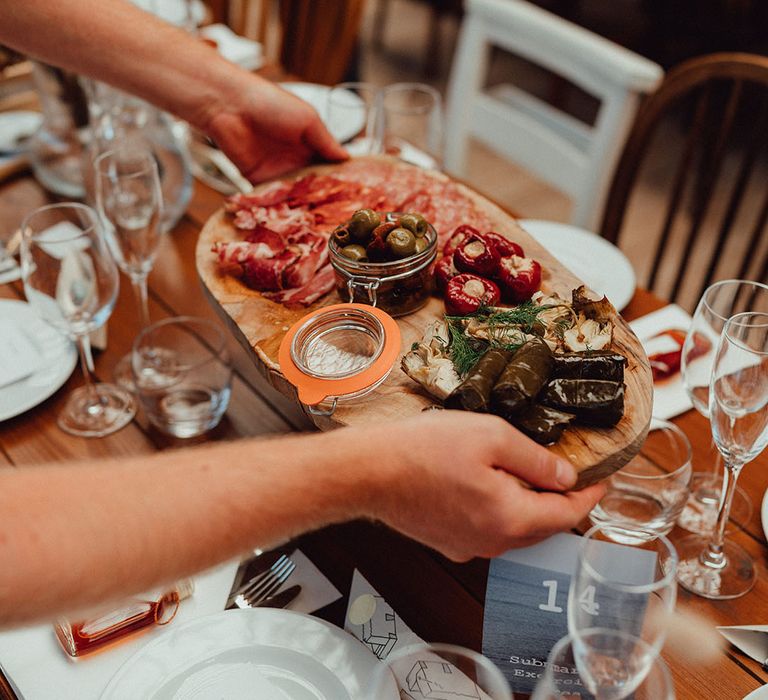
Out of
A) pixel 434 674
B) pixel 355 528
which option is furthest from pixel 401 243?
pixel 434 674

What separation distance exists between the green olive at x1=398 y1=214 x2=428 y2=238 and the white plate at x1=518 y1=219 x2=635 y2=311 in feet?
1.27

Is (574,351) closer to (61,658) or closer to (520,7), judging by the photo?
(61,658)

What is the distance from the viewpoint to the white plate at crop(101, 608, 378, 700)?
2.97 ft

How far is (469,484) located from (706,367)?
0.50 metres

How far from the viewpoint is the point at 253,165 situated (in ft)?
5.15

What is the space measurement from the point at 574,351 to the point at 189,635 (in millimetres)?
577

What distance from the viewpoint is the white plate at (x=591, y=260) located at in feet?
4.87

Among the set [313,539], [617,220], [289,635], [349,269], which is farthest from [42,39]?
[617,220]

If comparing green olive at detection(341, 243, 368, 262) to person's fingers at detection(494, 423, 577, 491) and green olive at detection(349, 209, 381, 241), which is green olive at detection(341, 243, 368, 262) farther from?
person's fingers at detection(494, 423, 577, 491)

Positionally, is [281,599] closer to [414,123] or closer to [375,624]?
[375,624]

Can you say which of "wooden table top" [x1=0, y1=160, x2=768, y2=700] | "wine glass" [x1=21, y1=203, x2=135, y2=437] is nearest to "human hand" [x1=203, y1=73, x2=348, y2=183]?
"wooden table top" [x1=0, y1=160, x2=768, y2=700]

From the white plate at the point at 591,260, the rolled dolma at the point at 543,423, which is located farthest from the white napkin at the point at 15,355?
the white plate at the point at 591,260

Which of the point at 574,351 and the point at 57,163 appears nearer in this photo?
the point at 574,351

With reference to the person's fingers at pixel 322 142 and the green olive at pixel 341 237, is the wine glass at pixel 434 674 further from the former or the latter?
the person's fingers at pixel 322 142
